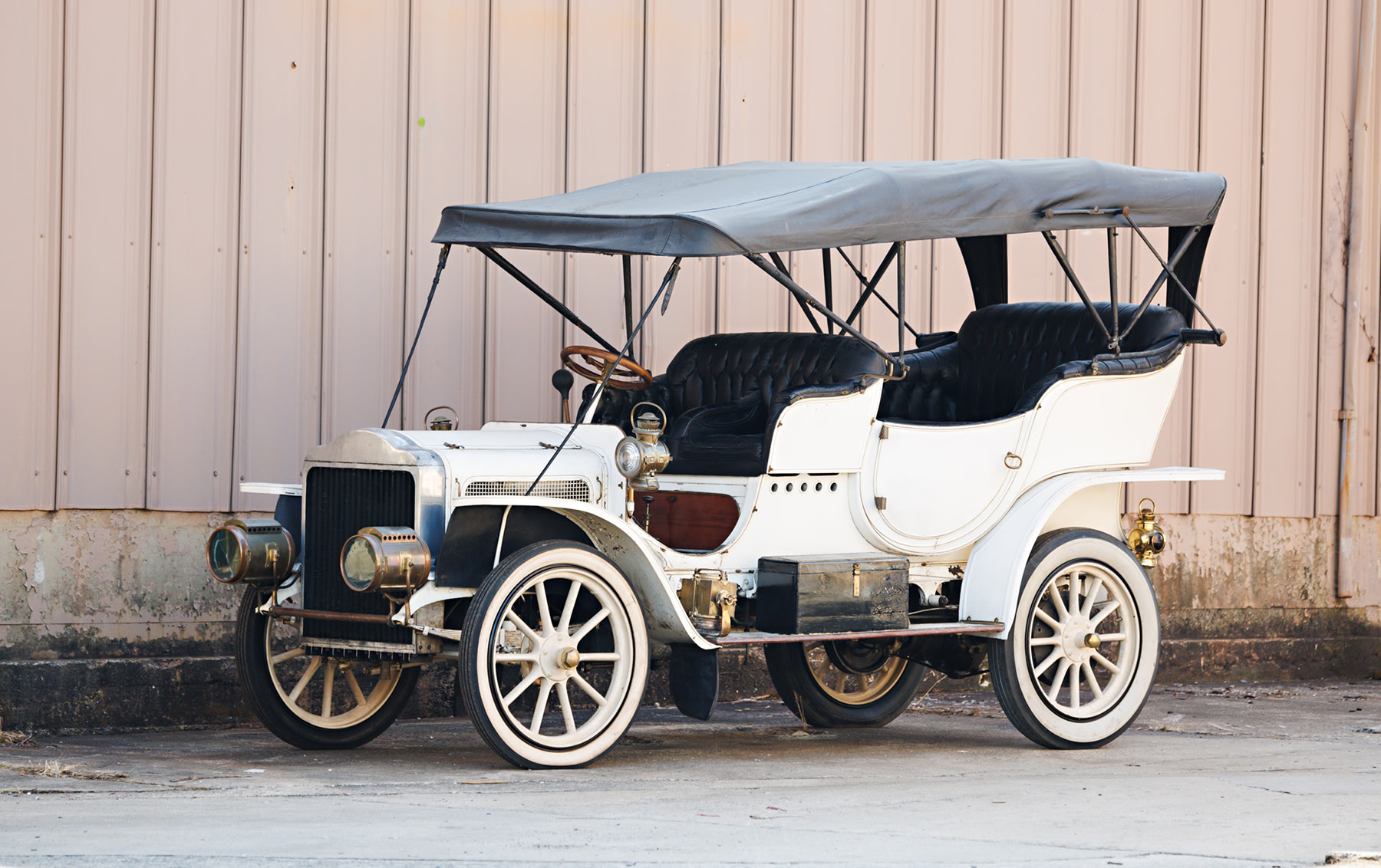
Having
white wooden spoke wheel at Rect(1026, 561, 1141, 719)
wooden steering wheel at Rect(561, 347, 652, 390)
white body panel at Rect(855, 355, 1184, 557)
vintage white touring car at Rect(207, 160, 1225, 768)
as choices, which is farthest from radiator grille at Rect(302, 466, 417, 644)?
white wooden spoke wheel at Rect(1026, 561, 1141, 719)

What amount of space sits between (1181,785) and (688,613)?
1859mm

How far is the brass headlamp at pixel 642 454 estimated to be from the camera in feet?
21.3

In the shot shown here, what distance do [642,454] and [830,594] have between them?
0.91 metres

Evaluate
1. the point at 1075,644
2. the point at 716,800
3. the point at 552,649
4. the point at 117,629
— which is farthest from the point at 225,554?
the point at 1075,644

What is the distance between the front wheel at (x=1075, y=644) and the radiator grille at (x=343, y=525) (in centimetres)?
248

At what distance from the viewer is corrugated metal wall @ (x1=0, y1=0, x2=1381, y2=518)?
7609 millimetres

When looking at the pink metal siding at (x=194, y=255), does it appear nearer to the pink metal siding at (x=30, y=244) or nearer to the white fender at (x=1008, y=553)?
the pink metal siding at (x=30, y=244)

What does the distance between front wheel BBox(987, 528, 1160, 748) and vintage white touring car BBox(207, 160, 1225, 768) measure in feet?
0.04

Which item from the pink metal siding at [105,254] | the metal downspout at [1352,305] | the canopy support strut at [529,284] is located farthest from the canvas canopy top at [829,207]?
the metal downspout at [1352,305]

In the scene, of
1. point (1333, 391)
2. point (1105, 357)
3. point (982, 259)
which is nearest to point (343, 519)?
point (1105, 357)

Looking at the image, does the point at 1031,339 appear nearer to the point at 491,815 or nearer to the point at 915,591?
the point at 915,591

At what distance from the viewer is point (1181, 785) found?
6.20m

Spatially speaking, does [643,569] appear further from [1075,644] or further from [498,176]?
[498,176]

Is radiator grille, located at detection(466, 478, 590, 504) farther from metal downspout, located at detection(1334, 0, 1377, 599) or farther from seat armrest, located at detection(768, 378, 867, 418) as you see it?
metal downspout, located at detection(1334, 0, 1377, 599)
